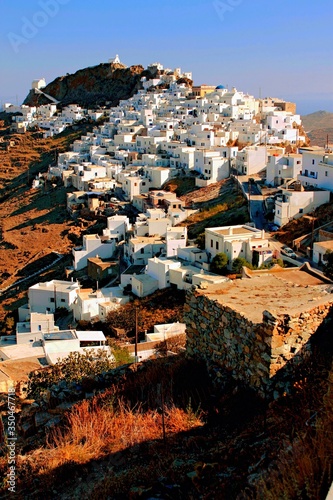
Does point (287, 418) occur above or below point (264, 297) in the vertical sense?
below

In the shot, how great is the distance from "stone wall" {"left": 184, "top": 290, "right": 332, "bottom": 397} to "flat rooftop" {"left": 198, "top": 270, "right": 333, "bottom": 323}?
7 centimetres

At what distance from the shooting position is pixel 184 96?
51.8 metres

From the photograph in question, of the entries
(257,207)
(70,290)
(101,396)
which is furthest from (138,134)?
(101,396)

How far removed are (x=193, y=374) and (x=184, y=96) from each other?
161 feet

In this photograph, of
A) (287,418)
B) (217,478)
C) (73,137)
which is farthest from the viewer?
(73,137)

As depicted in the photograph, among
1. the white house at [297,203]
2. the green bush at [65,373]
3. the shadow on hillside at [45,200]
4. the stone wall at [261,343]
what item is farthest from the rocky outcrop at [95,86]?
→ the stone wall at [261,343]

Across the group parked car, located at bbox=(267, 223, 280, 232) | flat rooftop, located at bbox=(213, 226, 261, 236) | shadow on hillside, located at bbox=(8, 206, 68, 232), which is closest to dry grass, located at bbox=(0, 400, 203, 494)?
flat rooftop, located at bbox=(213, 226, 261, 236)

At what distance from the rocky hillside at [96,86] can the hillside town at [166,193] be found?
849 cm

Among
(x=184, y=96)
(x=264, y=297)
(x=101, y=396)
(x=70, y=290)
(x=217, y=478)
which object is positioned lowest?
(x=70, y=290)

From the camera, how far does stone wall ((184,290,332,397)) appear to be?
4.23 metres

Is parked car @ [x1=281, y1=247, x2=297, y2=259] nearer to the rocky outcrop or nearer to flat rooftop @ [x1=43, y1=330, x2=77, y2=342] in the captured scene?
flat rooftop @ [x1=43, y1=330, x2=77, y2=342]

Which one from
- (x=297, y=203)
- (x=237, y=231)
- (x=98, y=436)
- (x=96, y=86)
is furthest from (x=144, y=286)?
(x=96, y=86)

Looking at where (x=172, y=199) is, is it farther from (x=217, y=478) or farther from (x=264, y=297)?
Result: (x=217, y=478)

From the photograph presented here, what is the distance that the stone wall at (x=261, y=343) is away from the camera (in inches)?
166
